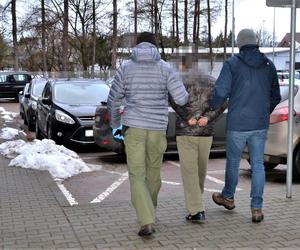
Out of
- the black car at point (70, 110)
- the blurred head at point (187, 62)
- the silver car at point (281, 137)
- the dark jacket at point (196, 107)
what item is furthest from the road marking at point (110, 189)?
the black car at point (70, 110)

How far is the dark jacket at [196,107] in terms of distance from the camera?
5.34 metres

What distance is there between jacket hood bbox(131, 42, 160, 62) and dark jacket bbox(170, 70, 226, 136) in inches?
18.6

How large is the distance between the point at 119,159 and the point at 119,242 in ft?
19.5

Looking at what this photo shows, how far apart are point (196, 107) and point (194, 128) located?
20cm

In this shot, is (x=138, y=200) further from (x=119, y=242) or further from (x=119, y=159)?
(x=119, y=159)

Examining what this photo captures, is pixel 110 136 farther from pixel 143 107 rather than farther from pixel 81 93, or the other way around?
pixel 143 107

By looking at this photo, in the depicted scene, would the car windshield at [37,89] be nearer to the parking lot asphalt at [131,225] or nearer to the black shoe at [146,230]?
the parking lot asphalt at [131,225]

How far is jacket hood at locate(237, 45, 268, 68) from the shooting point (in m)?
5.44

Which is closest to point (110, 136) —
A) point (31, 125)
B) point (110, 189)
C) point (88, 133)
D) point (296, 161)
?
point (88, 133)

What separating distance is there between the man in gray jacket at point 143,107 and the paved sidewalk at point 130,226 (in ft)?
1.11

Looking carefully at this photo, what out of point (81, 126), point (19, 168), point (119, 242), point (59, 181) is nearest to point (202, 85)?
point (119, 242)

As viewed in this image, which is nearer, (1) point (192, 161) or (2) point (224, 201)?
(1) point (192, 161)

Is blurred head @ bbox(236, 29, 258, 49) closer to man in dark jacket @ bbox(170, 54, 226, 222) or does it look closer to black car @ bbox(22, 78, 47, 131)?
man in dark jacket @ bbox(170, 54, 226, 222)

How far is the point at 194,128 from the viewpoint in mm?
5359
